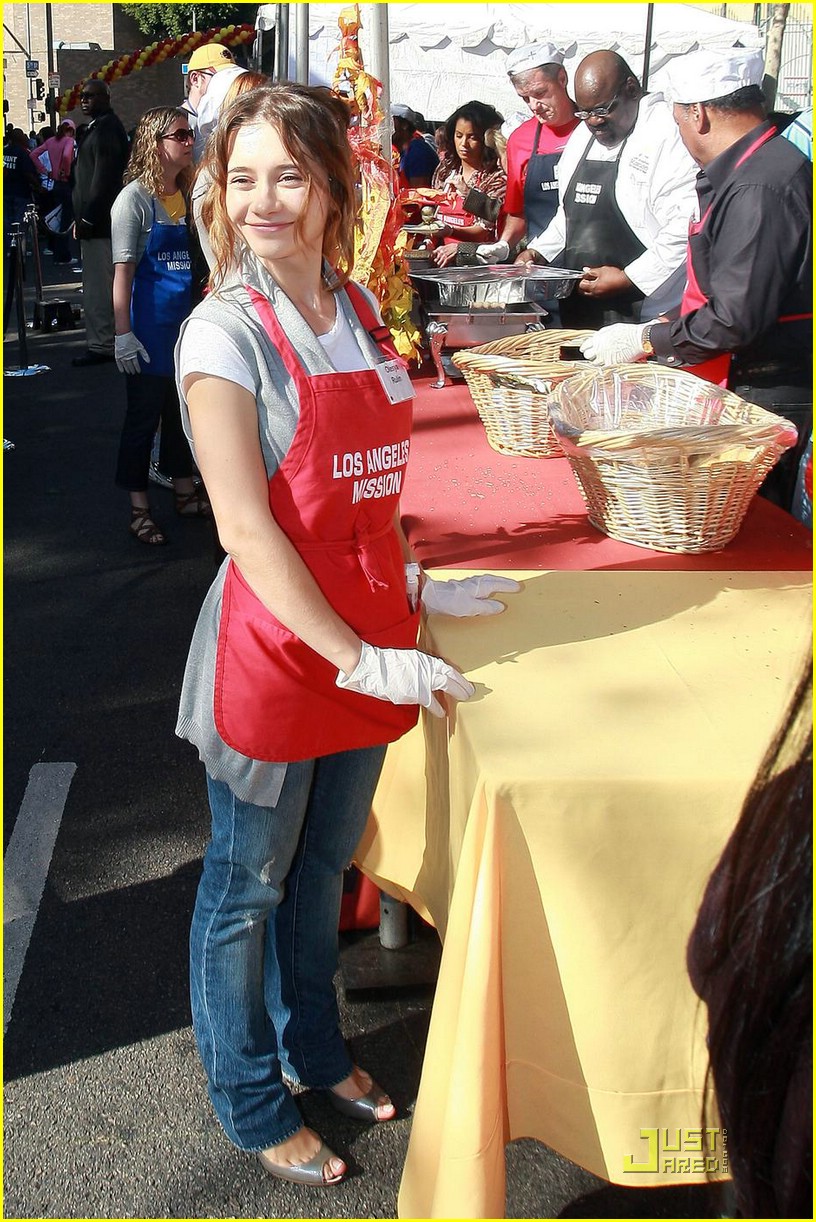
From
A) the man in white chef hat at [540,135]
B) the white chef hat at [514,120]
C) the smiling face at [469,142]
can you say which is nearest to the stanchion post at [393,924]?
the man in white chef hat at [540,135]

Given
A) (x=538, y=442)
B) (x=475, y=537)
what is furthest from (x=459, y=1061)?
(x=538, y=442)

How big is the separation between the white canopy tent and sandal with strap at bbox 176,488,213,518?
506cm

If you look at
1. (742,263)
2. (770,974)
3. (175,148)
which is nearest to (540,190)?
(175,148)

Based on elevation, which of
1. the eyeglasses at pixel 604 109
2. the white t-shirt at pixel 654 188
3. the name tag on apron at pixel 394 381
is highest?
the eyeglasses at pixel 604 109

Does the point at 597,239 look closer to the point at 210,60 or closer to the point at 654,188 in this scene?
the point at 654,188

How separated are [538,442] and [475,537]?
58cm

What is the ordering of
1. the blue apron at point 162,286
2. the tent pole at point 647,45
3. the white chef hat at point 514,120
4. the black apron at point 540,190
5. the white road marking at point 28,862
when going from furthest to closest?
the white chef hat at point 514,120
the tent pole at point 647,45
the black apron at point 540,190
the blue apron at point 162,286
the white road marking at point 28,862

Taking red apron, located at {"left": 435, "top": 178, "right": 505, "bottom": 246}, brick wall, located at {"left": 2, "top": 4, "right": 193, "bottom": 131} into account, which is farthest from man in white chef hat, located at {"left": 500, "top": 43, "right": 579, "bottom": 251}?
brick wall, located at {"left": 2, "top": 4, "right": 193, "bottom": 131}

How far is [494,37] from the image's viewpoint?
983cm

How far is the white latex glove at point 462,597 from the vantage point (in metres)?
1.87

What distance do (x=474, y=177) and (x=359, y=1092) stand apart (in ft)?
20.1

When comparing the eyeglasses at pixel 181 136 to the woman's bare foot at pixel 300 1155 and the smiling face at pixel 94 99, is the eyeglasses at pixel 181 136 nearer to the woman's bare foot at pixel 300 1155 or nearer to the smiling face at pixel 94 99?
the woman's bare foot at pixel 300 1155

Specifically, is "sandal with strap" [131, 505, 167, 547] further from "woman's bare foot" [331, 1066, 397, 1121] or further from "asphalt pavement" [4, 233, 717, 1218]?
"woman's bare foot" [331, 1066, 397, 1121]

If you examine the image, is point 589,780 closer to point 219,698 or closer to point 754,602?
point 219,698
